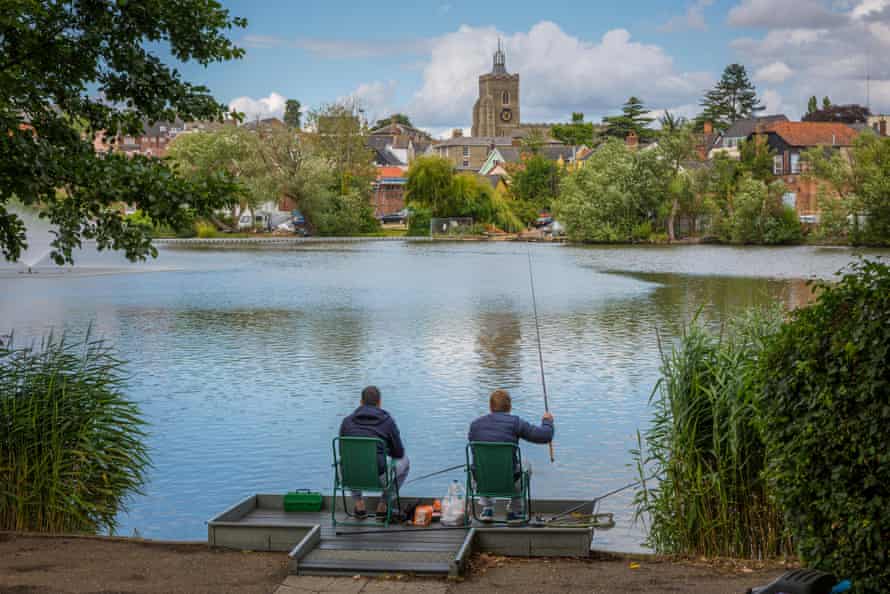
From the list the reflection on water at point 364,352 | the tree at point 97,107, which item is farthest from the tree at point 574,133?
the tree at point 97,107

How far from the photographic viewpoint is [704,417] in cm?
897

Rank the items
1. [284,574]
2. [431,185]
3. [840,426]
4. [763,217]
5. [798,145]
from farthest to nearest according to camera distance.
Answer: [431,185], [798,145], [763,217], [284,574], [840,426]

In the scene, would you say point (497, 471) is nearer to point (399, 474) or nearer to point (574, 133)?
point (399, 474)

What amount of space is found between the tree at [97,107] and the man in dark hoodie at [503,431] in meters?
3.06

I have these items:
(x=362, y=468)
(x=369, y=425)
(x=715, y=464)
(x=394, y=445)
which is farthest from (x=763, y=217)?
(x=362, y=468)

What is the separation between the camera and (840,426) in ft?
18.1

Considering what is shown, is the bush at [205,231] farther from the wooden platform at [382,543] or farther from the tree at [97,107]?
the wooden platform at [382,543]

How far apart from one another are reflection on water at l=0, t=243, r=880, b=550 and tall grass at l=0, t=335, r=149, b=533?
1.17 metres

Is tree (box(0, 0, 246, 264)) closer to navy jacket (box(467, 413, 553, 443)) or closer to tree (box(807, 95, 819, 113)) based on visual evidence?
navy jacket (box(467, 413, 553, 443))

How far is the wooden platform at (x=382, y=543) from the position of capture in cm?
755

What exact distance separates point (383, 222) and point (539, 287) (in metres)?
80.6

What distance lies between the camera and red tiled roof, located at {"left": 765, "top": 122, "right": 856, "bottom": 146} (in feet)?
286

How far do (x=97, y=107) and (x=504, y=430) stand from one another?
535 cm

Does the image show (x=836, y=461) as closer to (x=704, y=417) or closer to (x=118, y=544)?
(x=704, y=417)
